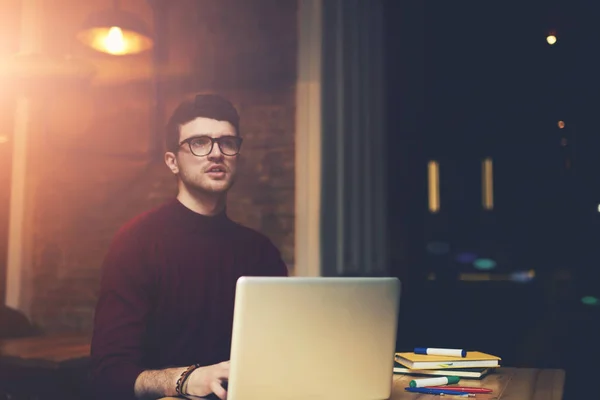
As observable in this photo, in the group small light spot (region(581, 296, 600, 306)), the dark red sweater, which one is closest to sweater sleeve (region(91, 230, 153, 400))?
the dark red sweater

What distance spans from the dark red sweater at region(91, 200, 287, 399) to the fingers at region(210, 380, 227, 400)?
4.17ft

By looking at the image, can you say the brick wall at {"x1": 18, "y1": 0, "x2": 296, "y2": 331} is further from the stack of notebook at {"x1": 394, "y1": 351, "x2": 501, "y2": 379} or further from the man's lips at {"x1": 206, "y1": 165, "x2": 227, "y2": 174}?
the stack of notebook at {"x1": 394, "y1": 351, "x2": 501, "y2": 379}

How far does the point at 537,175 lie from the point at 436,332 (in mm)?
5116

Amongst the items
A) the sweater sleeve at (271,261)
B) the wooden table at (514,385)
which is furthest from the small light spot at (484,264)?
the wooden table at (514,385)

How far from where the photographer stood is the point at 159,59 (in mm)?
3049

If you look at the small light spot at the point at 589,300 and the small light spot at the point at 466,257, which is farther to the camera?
the small light spot at the point at 466,257

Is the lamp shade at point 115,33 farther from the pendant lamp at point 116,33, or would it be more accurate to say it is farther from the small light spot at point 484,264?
the small light spot at point 484,264

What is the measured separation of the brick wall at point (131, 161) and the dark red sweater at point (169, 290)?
3.4 inches

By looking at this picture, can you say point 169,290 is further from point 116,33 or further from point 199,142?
point 116,33

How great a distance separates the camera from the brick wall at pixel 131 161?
9.75 feet

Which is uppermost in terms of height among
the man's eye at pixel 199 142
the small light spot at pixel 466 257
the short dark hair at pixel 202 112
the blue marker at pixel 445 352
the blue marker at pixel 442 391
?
the short dark hair at pixel 202 112

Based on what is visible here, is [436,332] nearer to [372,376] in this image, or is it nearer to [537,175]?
[372,376]

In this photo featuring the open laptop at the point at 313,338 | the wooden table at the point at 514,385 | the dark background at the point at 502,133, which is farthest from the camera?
the dark background at the point at 502,133

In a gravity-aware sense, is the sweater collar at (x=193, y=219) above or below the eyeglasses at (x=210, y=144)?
below
